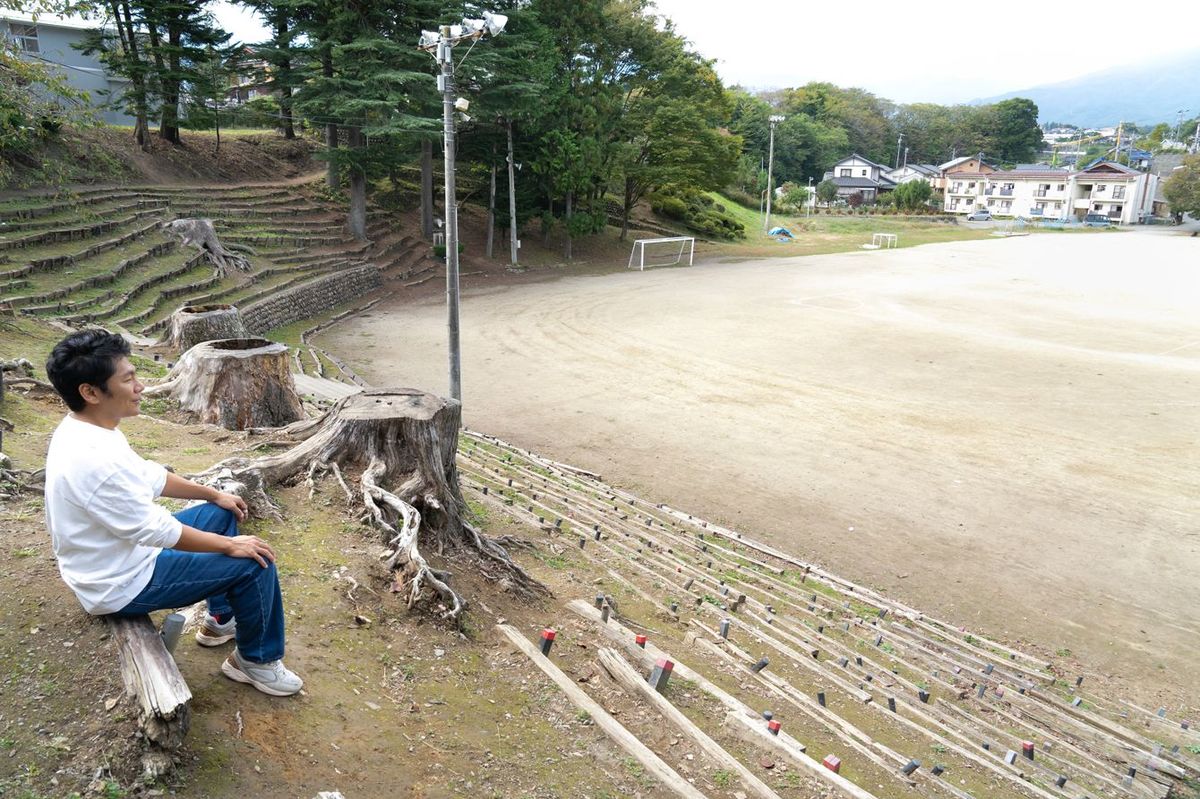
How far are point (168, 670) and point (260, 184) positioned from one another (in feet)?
98.2

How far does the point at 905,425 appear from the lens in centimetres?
1423

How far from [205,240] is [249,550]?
63.5ft

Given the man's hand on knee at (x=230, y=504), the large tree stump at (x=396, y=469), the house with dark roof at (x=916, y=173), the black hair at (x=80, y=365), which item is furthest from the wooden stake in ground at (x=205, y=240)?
the house with dark roof at (x=916, y=173)

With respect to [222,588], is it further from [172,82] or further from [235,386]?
[172,82]

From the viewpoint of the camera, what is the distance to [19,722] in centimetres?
286

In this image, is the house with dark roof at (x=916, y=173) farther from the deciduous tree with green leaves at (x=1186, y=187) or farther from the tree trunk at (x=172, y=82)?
the tree trunk at (x=172, y=82)

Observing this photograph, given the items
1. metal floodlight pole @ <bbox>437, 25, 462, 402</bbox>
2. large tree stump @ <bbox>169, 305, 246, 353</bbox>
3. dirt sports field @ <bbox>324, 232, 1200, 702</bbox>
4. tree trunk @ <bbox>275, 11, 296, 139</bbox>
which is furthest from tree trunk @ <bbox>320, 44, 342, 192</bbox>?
metal floodlight pole @ <bbox>437, 25, 462, 402</bbox>

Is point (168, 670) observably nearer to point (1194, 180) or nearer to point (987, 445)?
point (987, 445)

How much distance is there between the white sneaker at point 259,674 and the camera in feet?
10.8

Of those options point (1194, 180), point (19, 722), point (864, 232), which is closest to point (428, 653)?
point (19, 722)

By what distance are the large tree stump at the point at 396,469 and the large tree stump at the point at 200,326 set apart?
7.17m

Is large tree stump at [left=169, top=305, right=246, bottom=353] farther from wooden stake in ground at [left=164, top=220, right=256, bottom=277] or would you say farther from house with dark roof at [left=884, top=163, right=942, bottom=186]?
house with dark roof at [left=884, top=163, right=942, bottom=186]

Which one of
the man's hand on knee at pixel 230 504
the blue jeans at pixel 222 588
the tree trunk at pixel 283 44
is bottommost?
the blue jeans at pixel 222 588

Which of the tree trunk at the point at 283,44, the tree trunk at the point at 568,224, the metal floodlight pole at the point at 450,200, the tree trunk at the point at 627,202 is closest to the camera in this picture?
the metal floodlight pole at the point at 450,200
